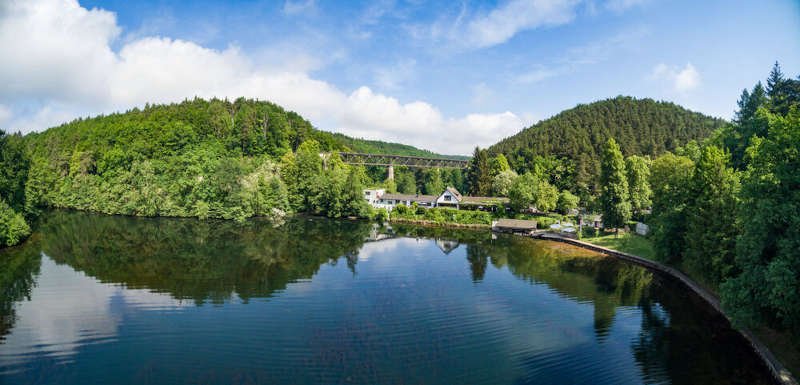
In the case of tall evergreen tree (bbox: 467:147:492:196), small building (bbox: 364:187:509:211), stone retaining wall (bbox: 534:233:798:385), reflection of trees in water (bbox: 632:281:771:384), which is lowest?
reflection of trees in water (bbox: 632:281:771:384)

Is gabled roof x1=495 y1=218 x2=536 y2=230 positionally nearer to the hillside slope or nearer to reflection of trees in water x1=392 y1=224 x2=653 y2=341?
reflection of trees in water x1=392 y1=224 x2=653 y2=341

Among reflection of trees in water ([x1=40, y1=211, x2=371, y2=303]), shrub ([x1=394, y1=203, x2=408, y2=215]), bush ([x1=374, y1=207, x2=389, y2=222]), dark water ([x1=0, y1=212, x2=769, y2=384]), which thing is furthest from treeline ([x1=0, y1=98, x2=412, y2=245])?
dark water ([x1=0, y1=212, x2=769, y2=384])

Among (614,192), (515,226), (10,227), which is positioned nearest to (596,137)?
(515,226)

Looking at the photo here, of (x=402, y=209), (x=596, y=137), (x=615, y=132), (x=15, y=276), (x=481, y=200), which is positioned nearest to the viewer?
(x=15, y=276)

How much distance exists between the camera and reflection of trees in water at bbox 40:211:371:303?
82.2 feet

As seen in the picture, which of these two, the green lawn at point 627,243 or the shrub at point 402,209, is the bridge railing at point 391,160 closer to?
the shrub at point 402,209

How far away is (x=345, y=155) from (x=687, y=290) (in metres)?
73.9

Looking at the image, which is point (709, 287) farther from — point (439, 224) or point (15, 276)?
point (15, 276)

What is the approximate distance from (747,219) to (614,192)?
1139 inches

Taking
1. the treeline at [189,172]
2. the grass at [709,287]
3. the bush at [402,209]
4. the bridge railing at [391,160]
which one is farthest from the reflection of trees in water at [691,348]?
the bridge railing at [391,160]

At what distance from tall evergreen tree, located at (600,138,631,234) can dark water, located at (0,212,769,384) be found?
9.64 m

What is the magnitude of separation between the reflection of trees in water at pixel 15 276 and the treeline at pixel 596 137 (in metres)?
62.0

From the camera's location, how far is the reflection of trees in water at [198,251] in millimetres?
25047

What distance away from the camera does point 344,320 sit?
1930 cm
